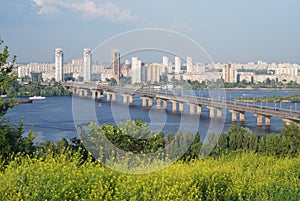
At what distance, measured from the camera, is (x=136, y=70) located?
386 centimetres

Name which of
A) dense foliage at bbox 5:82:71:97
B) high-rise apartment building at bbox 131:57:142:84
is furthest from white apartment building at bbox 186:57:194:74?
dense foliage at bbox 5:82:71:97

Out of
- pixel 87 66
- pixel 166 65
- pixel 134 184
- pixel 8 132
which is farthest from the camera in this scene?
pixel 87 66

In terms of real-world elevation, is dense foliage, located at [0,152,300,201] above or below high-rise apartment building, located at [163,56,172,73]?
below

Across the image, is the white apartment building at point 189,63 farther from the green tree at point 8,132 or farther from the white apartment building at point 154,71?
the green tree at point 8,132

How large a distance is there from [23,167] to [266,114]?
1546 centimetres

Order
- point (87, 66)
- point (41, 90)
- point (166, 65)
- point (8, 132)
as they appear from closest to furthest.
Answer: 1. point (8, 132)
2. point (166, 65)
3. point (87, 66)
4. point (41, 90)

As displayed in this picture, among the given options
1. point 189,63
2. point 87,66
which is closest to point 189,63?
point 189,63

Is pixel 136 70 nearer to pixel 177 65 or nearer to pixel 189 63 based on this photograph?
pixel 177 65

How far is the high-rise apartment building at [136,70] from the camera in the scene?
3.60 meters

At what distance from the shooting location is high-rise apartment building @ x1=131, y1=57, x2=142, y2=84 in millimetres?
3597

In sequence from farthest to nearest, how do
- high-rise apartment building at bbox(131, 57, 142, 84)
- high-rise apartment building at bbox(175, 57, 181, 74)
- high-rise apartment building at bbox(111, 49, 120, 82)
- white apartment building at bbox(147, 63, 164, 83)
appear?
white apartment building at bbox(147, 63, 164, 83)
high-rise apartment building at bbox(131, 57, 142, 84)
high-rise apartment building at bbox(175, 57, 181, 74)
high-rise apartment building at bbox(111, 49, 120, 82)

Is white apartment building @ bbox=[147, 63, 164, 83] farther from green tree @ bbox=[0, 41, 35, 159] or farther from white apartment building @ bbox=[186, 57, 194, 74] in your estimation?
green tree @ bbox=[0, 41, 35, 159]

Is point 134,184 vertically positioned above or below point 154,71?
below

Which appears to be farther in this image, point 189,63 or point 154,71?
point 154,71
